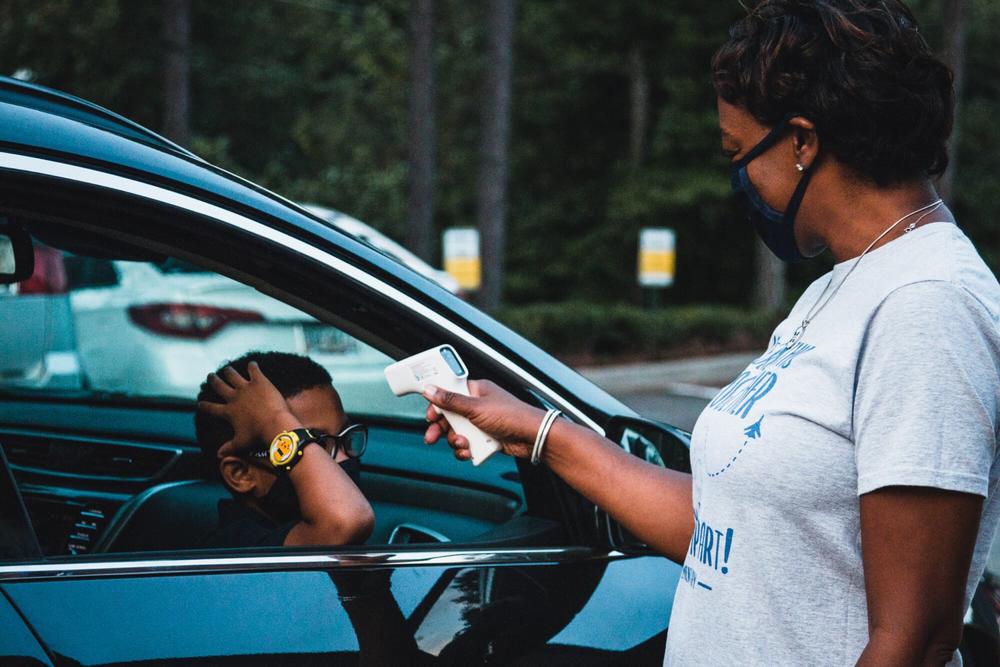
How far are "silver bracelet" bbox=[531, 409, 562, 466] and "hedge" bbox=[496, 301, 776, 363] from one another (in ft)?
38.4

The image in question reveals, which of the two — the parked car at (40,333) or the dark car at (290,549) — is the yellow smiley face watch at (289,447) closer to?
the dark car at (290,549)

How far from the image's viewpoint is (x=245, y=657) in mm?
1543

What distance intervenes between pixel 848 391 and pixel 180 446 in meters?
1.77

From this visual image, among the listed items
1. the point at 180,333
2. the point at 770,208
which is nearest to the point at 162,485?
the point at 770,208

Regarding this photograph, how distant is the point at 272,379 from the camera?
201cm

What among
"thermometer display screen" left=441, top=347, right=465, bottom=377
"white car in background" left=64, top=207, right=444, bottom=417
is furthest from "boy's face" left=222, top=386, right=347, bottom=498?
"white car in background" left=64, top=207, right=444, bottom=417

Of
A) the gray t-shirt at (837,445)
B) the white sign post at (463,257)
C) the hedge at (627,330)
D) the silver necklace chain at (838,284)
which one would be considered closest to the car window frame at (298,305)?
the gray t-shirt at (837,445)

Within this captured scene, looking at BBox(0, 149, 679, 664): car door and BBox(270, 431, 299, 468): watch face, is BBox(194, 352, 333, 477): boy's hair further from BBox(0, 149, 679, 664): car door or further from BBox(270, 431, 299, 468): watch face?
BBox(0, 149, 679, 664): car door

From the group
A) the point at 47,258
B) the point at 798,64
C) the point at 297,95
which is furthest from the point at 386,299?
the point at 297,95

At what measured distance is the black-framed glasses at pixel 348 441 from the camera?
1.97 meters

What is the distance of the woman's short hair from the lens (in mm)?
1427

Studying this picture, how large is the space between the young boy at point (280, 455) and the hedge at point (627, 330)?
11.5 metres

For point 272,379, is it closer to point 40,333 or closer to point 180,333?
point 40,333

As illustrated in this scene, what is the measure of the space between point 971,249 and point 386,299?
85 centimetres
